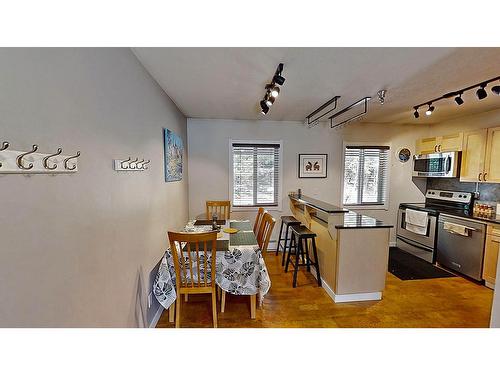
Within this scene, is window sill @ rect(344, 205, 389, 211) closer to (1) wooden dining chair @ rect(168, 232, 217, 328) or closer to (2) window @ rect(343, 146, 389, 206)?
(2) window @ rect(343, 146, 389, 206)

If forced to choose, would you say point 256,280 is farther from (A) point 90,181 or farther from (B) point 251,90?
(B) point 251,90

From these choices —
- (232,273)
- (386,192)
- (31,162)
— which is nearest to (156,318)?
(232,273)

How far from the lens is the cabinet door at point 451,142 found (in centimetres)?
318

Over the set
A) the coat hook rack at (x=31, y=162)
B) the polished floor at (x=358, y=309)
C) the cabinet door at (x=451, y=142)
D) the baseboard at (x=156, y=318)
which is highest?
the cabinet door at (x=451, y=142)

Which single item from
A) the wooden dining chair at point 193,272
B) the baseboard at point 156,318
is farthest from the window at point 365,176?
the baseboard at point 156,318

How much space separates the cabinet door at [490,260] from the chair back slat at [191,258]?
341 cm

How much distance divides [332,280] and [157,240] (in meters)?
2.02

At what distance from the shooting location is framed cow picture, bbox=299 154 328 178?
12.7 feet

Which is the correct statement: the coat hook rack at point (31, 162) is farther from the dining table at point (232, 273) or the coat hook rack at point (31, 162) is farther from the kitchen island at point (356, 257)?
the kitchen island at point (356, 257)

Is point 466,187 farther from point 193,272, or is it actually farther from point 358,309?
point 193,272

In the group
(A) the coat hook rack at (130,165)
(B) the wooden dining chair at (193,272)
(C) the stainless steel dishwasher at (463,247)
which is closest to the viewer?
(A) the coat hook rack at (130,165)

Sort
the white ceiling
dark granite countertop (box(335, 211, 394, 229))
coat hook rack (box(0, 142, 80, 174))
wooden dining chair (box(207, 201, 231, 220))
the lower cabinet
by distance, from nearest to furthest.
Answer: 1. coat hook rack (box(0, 142, 80, 174))
2. the white ceiling
3. dark granite countertop (box(335, 211, 394, 229))
4. the lower cabinet
5. wooden dining chair (box(207, 201, 231, 220))

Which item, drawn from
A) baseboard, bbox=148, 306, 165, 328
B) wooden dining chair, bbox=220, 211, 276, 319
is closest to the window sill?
wooden dining chair, bbox=220, 211, 276, 319
